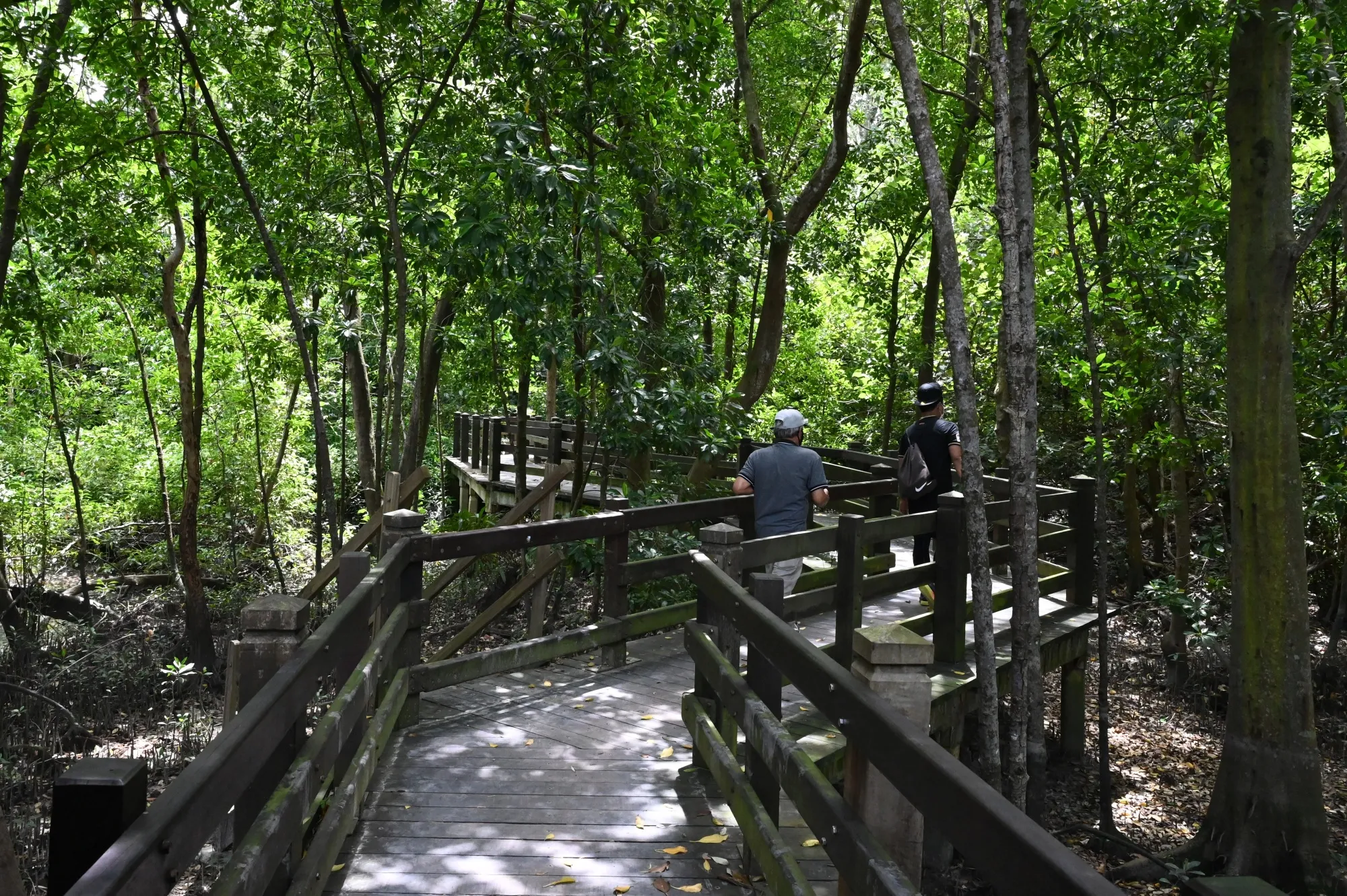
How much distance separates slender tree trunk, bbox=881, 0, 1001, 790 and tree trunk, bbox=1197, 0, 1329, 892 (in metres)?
2.18

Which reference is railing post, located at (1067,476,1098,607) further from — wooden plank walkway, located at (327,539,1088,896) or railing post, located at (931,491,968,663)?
wooden plank walkway, located at (327,539,1088,896)

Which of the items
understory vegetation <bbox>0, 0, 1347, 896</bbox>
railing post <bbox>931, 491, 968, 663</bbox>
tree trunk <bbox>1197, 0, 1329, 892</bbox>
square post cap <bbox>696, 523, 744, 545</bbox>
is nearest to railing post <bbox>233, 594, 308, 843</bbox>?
square post cap <bbox>696, 523, 744, 545</bbox>

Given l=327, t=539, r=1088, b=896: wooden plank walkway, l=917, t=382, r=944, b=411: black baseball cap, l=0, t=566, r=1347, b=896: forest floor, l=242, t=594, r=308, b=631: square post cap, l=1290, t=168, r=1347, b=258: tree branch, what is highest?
l=1290, t=168, r=1347, b=258: tree branch

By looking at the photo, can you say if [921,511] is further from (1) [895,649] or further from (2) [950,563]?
(1) [895,649]

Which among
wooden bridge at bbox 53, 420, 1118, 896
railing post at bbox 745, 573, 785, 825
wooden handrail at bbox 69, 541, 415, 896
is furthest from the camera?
railing post at bbox 745, 573, 785, 825

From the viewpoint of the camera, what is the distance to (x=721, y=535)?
6180mm

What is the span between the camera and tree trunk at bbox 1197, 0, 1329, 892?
7.52 meters

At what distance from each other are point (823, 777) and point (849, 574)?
130 inches

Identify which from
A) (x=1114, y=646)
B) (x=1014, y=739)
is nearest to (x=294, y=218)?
(x=1014, y=739)

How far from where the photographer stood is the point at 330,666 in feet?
12.4

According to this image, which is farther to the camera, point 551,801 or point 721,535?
point 721,535

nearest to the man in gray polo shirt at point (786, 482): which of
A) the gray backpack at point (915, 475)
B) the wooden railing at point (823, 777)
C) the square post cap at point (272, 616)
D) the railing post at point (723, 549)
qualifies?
the gray backpack at point (915, 475)

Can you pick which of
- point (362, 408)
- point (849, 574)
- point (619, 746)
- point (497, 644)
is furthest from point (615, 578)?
point (362, 408)

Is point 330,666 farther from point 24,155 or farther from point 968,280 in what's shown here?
point 968,280
